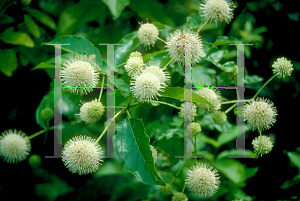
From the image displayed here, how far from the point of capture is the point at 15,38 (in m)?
1.35

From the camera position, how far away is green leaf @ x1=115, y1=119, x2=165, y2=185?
3.34ft

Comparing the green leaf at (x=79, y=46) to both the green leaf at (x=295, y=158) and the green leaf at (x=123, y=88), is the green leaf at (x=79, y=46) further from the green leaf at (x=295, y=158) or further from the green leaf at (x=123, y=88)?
the green leaf at (x=295, y=158)

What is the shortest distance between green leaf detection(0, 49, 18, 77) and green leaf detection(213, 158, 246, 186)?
149 cm

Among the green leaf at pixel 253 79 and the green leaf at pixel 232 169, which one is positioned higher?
the green leaf at pixel 253 79

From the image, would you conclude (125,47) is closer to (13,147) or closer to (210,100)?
(210,100)

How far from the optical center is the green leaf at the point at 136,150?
102 centimetres

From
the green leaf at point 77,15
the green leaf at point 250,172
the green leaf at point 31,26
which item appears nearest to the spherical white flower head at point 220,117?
the green leaf at point 250,172

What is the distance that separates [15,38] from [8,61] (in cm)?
14

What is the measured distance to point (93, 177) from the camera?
1.75m

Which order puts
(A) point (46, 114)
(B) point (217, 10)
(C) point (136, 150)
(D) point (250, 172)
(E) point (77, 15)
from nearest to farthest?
(C) point (136, 150) → (B) point (217, 10) → (A) point (46, 114) → (E) point (77, 15) → (D) point (250, 172)

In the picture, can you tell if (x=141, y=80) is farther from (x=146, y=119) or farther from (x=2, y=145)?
(x=2, y=145)

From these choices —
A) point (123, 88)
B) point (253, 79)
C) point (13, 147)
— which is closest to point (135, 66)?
point (123, 88)

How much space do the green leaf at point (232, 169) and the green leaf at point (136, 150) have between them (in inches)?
32.4

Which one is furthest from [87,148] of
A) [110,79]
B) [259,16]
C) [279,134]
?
[259,16]
